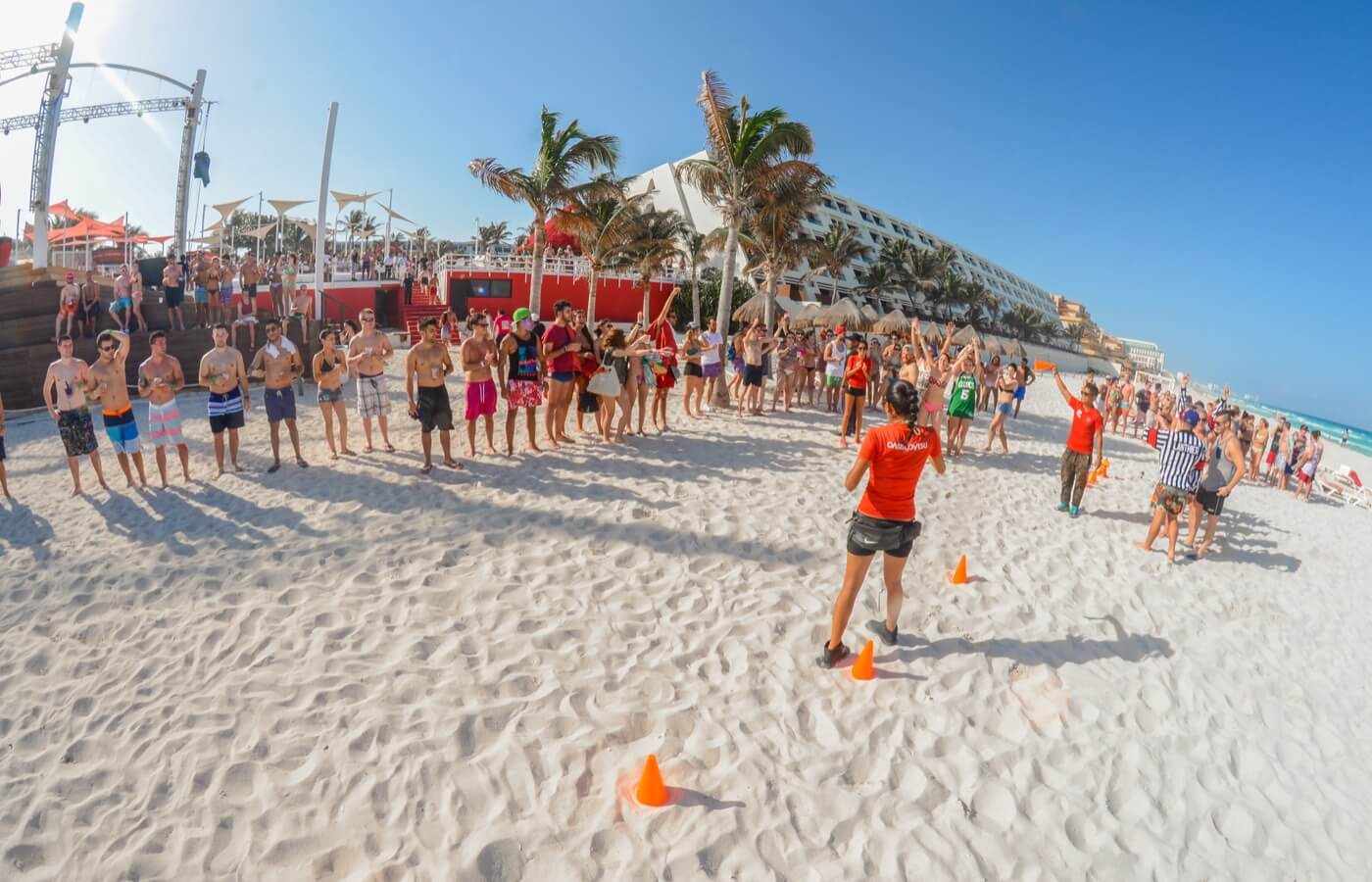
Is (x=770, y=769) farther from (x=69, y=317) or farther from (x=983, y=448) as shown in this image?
(x=69, y=317)

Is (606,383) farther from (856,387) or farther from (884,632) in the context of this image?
(884,632)

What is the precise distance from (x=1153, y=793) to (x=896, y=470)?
7.21 feet

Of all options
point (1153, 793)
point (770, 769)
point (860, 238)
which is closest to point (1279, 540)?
point (1153, 793)

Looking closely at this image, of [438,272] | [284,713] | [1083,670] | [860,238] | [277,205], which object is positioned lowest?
[284,713]

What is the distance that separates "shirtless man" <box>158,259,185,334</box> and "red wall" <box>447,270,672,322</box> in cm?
1342

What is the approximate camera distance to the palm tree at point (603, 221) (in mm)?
17719

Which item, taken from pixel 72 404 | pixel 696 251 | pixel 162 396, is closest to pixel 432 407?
pixel 162 396

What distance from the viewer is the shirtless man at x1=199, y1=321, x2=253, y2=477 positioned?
741 cm

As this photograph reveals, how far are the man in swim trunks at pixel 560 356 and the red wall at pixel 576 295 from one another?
18468mm

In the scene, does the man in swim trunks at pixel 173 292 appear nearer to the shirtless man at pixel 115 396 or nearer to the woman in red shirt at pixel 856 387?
the shirtless man at pixel 115 396

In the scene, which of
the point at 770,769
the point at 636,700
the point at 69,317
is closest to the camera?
the point at 770,769

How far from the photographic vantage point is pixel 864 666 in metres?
4.18

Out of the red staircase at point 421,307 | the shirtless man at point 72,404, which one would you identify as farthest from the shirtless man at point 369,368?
the red staircase at point 421,307

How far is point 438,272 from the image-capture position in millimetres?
28391
